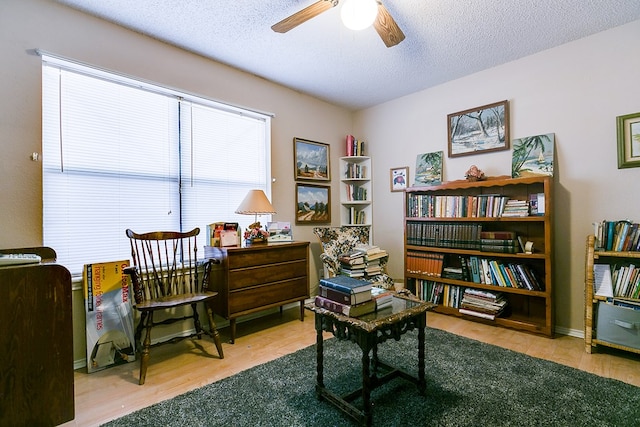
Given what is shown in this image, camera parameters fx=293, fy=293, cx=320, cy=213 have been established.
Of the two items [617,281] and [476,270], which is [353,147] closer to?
[476,270]

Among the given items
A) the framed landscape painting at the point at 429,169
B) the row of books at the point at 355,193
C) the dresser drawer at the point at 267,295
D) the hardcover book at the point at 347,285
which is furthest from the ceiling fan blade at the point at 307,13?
the row of books at the point at 355,193

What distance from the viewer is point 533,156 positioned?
278cm

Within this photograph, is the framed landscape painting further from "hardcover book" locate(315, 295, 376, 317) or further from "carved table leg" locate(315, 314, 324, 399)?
"carved table leg" locate(315, 314, 324, 399)

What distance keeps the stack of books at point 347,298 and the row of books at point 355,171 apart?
270 centimetres

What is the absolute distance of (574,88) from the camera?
2588 millimetres

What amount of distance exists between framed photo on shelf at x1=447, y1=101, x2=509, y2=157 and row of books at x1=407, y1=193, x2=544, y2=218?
0.54m

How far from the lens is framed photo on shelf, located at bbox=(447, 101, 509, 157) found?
2.98 metres

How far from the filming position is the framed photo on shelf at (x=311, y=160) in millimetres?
3615

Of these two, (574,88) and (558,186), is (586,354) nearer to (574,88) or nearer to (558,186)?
(558,186)

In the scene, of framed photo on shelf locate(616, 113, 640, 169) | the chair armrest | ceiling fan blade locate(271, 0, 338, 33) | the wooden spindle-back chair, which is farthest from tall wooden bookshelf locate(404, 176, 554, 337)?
the chair armrest

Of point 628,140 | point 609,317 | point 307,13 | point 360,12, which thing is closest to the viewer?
point 360,12

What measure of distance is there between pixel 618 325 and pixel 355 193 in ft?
9.45

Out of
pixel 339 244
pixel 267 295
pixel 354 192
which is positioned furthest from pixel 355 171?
pixel 267 295

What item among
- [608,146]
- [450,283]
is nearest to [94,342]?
[450,283]
